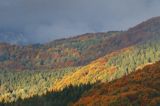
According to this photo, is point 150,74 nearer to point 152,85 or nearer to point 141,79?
point 141,79

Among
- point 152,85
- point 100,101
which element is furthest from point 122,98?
point 152,85

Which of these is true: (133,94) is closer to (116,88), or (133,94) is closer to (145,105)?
(145,105)

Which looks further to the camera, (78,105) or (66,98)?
(66,98)

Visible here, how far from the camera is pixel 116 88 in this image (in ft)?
598

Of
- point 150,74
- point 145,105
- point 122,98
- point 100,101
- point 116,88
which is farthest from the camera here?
point 150,74

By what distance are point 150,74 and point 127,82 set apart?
12.8 metres

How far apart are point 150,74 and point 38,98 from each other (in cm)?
4894

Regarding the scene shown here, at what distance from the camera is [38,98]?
191 m

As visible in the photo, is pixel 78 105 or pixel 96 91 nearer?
pixel 78 105

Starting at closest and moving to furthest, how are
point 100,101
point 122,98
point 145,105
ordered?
point 145,105
point 122,98
point 100,101

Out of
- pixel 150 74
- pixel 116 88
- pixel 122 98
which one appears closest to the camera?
pixel 122 98

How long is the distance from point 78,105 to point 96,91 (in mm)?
23965

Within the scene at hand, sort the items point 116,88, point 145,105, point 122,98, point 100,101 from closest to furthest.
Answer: point 145,105 < point 122,98 < point 100,101 < point 116,88

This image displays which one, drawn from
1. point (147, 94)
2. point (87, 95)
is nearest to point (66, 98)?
point (87, 95)
